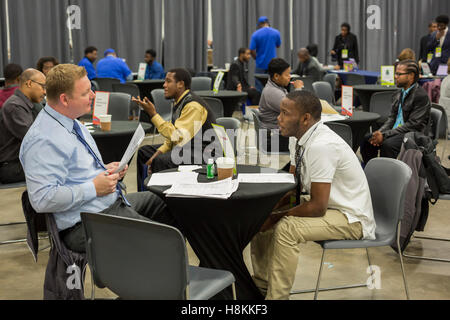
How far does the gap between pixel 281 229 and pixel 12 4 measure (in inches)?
325

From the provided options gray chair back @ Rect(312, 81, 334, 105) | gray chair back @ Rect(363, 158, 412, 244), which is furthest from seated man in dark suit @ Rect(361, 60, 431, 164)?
gray chair back @ Rect(312, 81, 334, 105)

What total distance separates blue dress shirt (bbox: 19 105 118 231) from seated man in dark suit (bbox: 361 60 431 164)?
310 centimetres

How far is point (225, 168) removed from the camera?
269 cm

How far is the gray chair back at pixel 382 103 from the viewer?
20.2ft

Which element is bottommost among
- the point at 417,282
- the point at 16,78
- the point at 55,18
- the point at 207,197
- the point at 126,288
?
the point at 417,282

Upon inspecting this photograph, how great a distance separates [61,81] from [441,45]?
8094mm

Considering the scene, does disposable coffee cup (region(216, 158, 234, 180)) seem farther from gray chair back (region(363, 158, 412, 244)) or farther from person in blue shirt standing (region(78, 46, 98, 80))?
person in blue shirt standing (region(78, 46, 98, 80))

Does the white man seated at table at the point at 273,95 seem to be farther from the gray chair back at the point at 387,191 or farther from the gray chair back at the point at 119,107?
the gray chair back at the point at 387,191

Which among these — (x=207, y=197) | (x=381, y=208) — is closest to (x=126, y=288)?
(x=207, y=197)

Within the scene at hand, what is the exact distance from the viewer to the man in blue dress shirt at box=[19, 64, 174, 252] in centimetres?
230

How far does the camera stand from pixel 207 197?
2434mm

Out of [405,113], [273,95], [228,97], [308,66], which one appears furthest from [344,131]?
[308,66]

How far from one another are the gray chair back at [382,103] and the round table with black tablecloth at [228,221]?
12.7 ft

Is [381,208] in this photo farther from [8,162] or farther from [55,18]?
[55,18]
